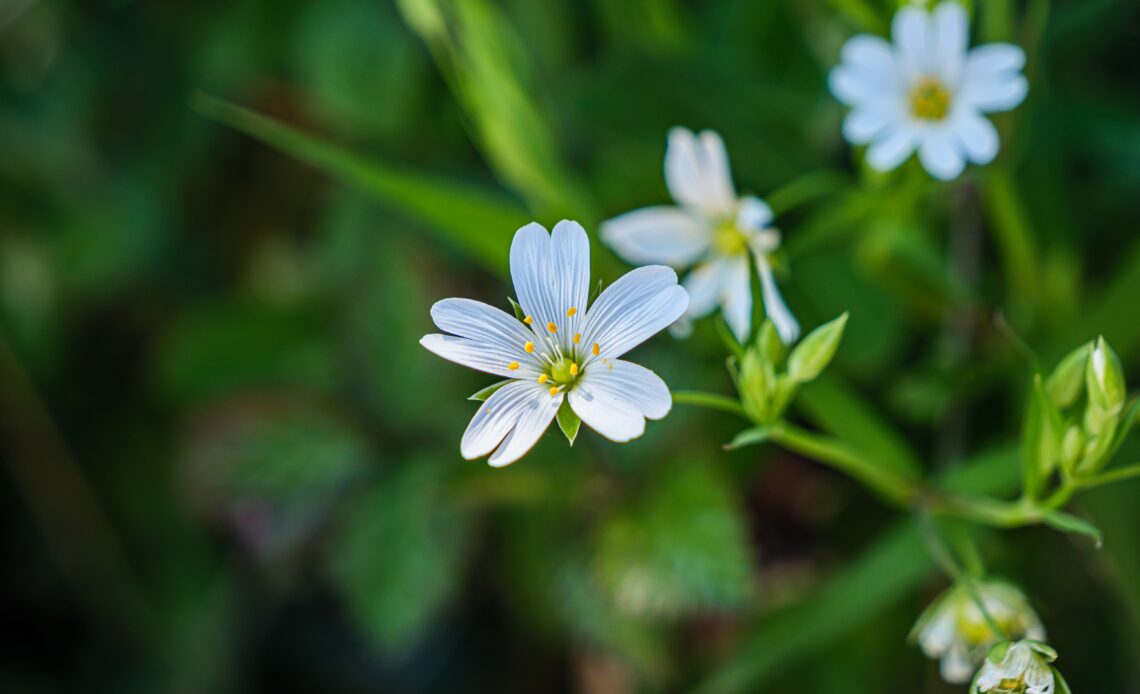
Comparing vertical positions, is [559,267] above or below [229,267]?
below

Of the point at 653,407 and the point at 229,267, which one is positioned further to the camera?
the point at 229,267

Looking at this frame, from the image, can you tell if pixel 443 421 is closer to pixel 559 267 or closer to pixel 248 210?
pixel 559 267

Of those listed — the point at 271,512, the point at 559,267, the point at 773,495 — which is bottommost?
the point at 559,267

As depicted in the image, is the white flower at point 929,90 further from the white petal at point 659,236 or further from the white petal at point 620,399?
the white petal at point 620,399

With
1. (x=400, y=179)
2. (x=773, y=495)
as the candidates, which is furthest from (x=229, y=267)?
(x=773, y=495)

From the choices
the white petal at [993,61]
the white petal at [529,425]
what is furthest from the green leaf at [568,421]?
the white petal at [993,61]

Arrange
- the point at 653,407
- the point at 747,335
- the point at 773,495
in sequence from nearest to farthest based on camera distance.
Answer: the point at 653,407 < the point at 747,335 < the point at 773,495

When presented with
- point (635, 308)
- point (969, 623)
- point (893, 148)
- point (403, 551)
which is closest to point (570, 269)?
point (635, 308)

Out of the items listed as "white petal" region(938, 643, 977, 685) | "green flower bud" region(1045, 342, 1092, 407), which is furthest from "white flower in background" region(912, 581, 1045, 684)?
"green flower bud" region(1045, 342, 1092, 407)
